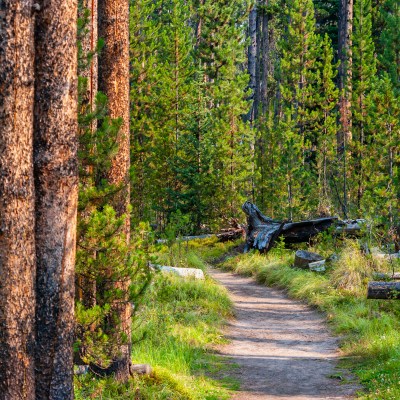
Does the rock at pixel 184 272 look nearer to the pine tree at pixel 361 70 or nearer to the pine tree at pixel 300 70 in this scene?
the pine tree at pixel 361 70

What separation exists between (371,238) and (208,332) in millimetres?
4923

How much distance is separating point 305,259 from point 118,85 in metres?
9.63

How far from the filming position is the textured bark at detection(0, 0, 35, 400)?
436 cm

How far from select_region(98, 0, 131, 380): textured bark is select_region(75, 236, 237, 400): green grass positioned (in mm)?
209

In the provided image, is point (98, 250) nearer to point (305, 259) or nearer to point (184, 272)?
point (184, 272)

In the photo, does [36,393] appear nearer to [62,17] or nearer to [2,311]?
[2,311]

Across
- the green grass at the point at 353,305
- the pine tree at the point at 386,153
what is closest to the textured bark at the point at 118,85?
the green grass at the point at 353,305

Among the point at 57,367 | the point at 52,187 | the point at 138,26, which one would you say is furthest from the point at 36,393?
the point at 138,26

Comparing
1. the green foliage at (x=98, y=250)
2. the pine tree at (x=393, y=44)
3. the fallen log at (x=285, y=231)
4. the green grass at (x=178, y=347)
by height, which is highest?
the pine tree at (x=393, y=44)

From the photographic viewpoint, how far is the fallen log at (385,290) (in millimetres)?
9508

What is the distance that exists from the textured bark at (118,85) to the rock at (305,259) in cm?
923

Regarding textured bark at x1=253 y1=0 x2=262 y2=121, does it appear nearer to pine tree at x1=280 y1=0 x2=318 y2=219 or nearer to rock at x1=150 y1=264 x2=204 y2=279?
pine tree at x1=280 y1=0 x2=318 y2=219

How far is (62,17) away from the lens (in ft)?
15.8

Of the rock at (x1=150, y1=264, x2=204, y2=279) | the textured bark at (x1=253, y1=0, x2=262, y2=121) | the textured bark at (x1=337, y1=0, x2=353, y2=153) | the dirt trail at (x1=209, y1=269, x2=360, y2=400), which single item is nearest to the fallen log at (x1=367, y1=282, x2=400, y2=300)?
the dirt trail at (x1=209, y1=269, x2=360, y2=400)
